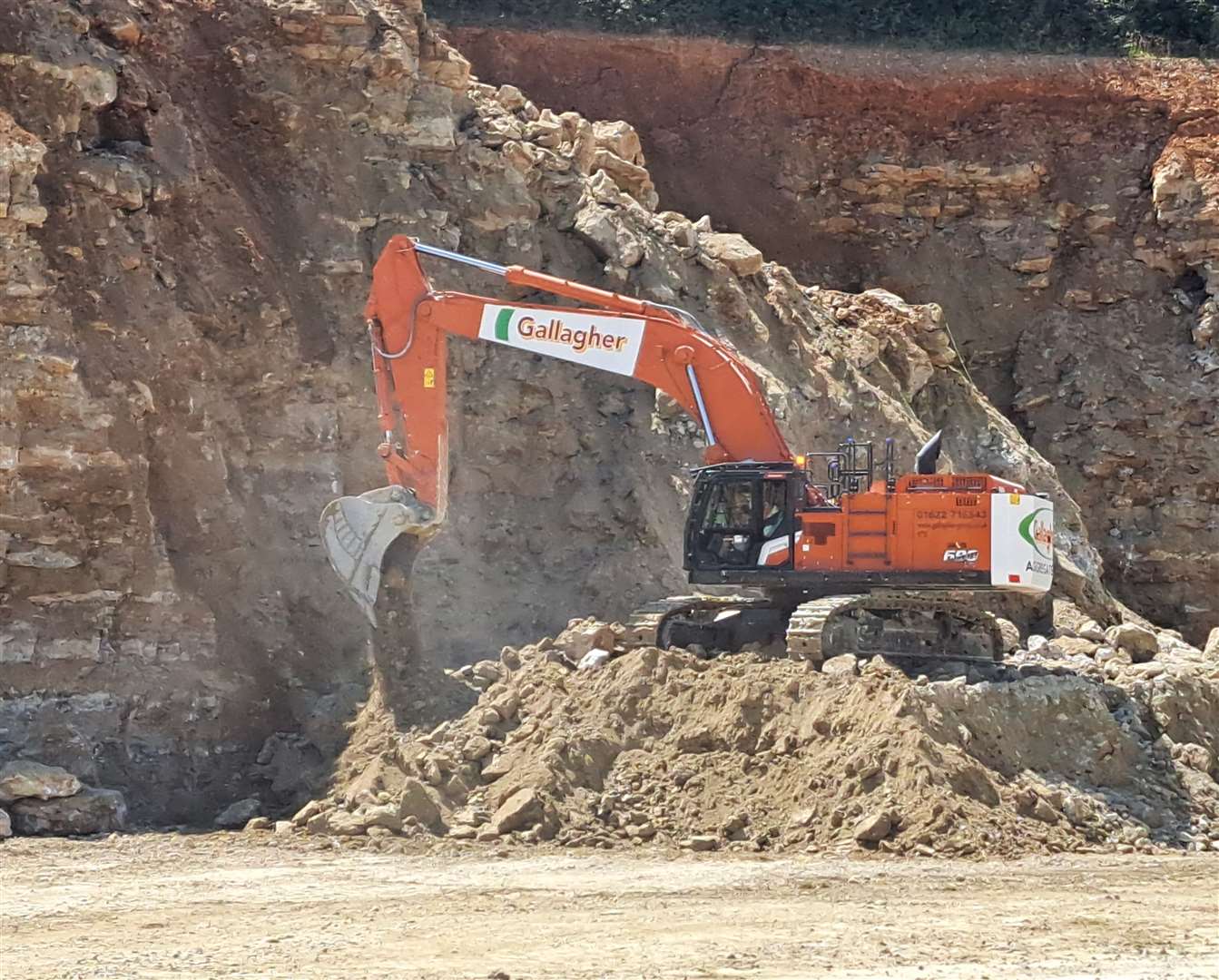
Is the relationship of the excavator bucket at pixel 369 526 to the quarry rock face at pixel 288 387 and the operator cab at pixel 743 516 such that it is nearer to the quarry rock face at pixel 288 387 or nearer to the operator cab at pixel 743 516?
the quarry rock face at pixel 288 387

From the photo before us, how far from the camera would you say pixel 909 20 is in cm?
3166

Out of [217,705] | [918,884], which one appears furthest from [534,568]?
[918,884]

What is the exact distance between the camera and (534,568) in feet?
65.9

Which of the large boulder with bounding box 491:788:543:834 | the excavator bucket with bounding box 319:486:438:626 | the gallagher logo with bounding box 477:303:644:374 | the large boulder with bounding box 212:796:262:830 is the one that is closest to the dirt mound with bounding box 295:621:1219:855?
the large boulder with bounding box 491:788:543:834

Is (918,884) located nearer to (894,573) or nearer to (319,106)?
(894,573)

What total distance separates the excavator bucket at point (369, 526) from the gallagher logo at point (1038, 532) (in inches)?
207

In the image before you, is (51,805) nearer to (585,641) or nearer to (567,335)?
(585,641)

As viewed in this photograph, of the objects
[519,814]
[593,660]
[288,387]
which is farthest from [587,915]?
[288,387]

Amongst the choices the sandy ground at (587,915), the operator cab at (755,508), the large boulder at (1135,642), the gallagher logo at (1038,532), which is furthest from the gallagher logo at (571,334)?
the large boulder at (1135,642)

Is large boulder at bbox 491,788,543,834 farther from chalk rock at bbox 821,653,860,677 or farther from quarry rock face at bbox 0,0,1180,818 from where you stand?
chalk rock at bbox 821,653,860,677

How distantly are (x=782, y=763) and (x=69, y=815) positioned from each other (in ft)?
18.4

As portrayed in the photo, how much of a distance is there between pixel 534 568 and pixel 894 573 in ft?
16.1

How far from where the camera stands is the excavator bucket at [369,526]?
664 inches

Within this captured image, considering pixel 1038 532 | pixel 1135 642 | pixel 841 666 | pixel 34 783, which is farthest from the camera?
pixel 1135 642
